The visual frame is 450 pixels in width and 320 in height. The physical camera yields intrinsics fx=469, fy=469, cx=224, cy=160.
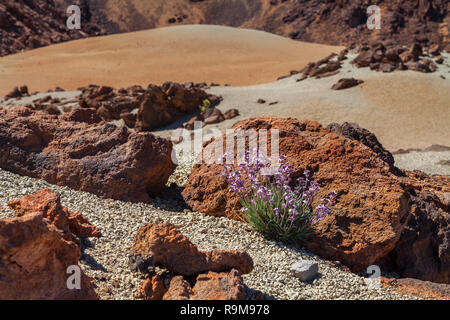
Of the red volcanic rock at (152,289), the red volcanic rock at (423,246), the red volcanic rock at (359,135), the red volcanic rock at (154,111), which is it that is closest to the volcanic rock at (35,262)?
the red volcanic rock at (152,289)

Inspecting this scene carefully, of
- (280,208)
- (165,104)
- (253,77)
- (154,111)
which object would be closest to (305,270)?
(280,208)

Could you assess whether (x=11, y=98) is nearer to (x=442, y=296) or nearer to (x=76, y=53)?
(x=76, y=53)

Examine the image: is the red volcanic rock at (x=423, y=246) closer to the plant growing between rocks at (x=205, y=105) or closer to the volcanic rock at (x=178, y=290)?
the volcanic rock at (x=178, y=290)

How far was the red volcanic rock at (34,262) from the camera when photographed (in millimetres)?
2713

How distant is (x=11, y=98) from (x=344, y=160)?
61.9ft

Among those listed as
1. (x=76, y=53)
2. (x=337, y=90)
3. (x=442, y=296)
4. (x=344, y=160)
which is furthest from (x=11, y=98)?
(x=442, y=296)

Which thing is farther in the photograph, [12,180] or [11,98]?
[11,98]

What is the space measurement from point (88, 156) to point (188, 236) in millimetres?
1879

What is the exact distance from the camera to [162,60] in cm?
3288

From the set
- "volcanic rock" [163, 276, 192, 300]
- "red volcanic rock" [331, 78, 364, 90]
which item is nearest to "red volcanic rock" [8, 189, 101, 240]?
"volcanic rock" [163, 276, 192, 300]

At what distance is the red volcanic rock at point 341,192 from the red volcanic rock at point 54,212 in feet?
4.98

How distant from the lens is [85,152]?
580 cm
